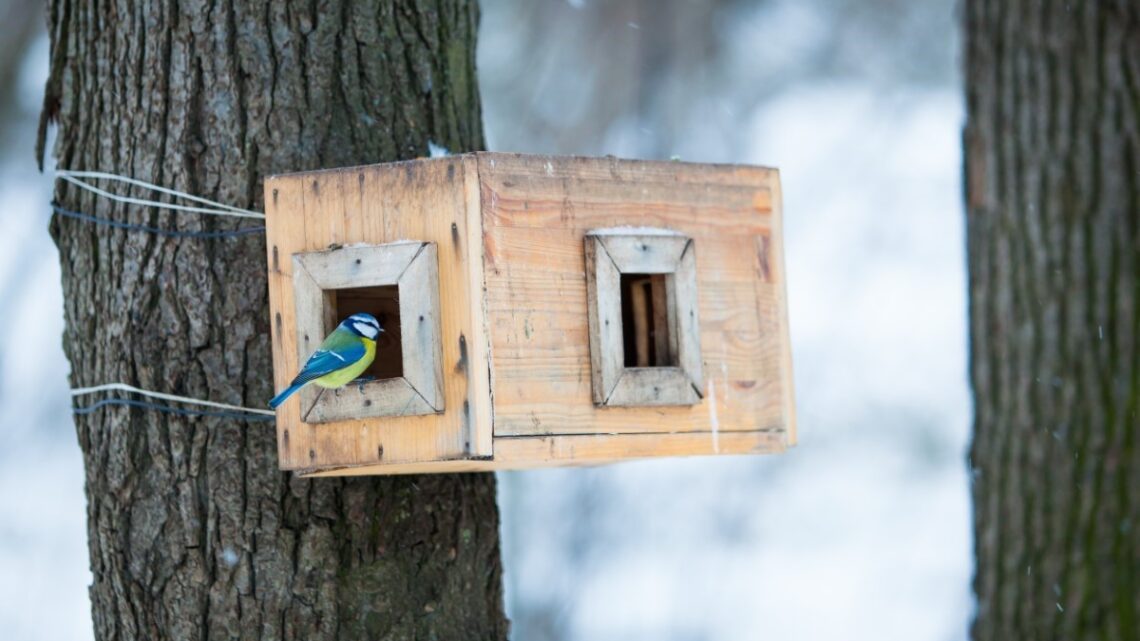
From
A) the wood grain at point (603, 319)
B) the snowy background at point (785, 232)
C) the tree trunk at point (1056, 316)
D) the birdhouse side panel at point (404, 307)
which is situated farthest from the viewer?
the snowy background at point (785, 232)

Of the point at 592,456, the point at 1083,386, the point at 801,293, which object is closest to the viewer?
the point at 592,456

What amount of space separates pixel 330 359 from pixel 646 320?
0.83 meters

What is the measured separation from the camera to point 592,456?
8.97 ft

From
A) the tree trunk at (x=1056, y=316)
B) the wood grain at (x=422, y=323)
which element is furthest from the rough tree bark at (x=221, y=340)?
the tree trunk at (x=1056, y=316)

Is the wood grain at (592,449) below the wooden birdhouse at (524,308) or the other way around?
below

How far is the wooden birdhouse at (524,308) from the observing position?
2.61 meters

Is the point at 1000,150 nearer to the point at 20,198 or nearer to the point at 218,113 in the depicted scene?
the point at 218,113

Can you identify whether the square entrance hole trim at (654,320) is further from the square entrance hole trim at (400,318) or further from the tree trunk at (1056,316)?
the tree trunk at (1056,316)

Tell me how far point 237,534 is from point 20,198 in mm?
4523

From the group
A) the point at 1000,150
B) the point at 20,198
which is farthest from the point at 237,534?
the point at 20,198

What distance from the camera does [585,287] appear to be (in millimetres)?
2787

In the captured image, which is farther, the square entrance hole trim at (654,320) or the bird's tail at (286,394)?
the square entrance hole trim at (654,320)

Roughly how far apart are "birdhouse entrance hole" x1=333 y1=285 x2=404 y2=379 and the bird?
0.79 ft

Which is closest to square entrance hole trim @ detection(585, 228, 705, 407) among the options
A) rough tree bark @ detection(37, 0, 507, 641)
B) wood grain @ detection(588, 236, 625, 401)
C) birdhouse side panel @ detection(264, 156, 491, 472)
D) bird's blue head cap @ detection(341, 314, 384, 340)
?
wood grain @ detection(588, 236, 625, 401)
